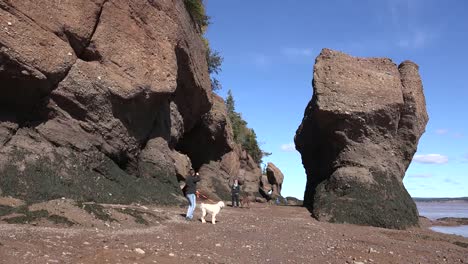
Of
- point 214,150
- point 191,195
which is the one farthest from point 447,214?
point 191,195

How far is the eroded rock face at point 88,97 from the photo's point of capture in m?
14.9

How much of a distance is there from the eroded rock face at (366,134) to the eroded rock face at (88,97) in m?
7.37

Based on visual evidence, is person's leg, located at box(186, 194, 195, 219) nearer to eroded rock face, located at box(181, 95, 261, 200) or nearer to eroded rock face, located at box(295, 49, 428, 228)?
eroded rock face, located at box(295, 49, 428, 228)

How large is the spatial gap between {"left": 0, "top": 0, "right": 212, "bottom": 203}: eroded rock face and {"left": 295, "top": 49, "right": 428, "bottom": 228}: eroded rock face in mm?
7368

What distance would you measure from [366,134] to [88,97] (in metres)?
13.1

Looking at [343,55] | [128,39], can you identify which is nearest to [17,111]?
[128,39]

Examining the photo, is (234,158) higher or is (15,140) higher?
(234,158)

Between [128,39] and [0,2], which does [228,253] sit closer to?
[0,2]

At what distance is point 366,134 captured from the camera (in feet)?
74.0

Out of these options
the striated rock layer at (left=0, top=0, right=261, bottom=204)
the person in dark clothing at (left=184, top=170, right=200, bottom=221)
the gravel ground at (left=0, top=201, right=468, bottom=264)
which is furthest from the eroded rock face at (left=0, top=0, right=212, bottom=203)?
the gravel ground at (left=0, top=201, right=468, bottom=264)

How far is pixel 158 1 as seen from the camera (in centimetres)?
2114

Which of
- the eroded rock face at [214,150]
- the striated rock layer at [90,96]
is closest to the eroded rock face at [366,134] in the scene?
the striated rock layer at [90,96]

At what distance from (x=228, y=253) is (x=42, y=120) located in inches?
369

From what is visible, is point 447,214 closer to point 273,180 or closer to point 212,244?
point 273,180
